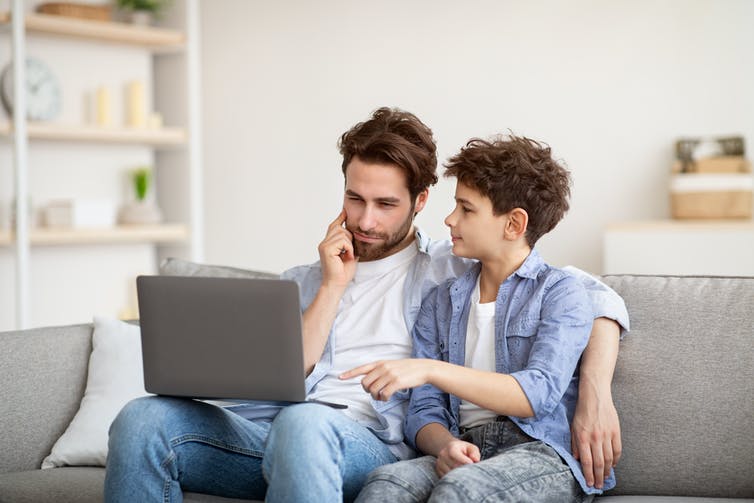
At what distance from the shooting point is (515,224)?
2.00 meters

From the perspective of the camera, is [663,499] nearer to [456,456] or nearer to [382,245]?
[456,456]

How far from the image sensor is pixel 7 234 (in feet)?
14.4

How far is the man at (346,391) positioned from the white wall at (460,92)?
5.21 feet

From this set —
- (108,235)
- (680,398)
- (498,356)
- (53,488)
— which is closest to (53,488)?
(53,488)

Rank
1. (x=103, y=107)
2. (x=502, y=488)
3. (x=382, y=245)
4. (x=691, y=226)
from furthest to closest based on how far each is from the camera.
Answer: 1. (x=103, y=107)
2. (x=691, y=226)
3. (x=382, y=245)
4. (x=502, y=488)

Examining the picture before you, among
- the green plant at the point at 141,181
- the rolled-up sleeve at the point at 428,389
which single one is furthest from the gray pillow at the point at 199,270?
the green plant at the point at 141,181

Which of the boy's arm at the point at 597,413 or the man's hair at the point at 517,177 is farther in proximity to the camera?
the man's hair at the point at 517,177

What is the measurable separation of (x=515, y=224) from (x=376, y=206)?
1.16ft

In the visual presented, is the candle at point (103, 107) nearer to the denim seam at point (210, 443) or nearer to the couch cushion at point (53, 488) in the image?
the couch cushion at point (53, 488)

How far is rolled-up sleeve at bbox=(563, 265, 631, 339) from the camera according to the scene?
1.98 m

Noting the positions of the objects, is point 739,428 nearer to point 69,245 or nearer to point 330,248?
point 330,248

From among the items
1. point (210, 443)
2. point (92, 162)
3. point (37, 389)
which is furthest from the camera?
point (92, 162)

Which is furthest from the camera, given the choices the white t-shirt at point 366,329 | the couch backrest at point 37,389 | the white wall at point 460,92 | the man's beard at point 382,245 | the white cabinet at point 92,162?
the white cabinet at point 92,162

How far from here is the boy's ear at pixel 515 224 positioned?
1.99m
